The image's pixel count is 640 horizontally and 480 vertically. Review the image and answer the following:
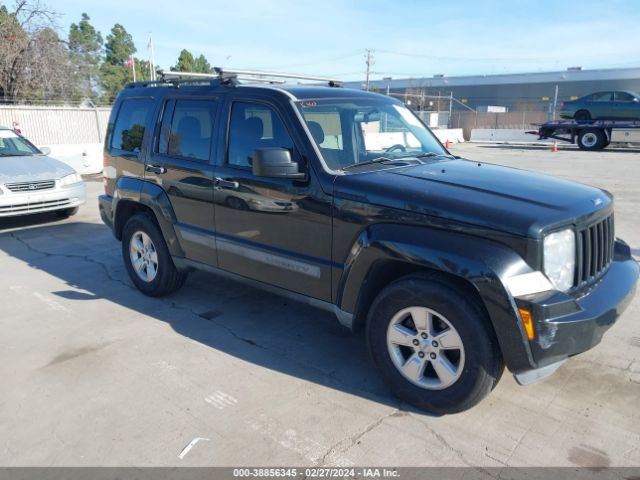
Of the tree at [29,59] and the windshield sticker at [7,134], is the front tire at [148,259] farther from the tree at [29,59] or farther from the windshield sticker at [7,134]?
the tree at [29,59]

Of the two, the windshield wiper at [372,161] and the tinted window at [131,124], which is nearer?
the windshield wiper at [372,161]

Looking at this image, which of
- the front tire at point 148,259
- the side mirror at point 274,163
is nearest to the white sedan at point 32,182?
the front tire at point 148,259

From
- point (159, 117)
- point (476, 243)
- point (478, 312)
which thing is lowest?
point (478, 312)

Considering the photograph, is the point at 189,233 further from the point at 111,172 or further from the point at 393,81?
the point at 393,81

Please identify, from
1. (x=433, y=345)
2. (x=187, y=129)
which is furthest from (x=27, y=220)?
(x=433, y=345)

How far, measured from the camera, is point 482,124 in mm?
42438

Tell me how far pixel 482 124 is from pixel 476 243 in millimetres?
42599

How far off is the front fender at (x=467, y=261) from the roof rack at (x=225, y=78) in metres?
2.06

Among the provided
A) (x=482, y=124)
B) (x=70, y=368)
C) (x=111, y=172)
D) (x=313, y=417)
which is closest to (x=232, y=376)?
(x=313, y=417)

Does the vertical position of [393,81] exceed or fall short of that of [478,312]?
it exceeds it

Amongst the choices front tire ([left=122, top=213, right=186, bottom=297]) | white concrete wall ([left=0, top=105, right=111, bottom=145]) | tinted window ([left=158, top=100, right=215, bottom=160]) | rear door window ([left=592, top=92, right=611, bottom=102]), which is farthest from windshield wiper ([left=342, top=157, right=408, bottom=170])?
rear door window ([left=592, top=92, right=611, bottom=102])

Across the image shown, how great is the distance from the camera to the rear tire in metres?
23.2

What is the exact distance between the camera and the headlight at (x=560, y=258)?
2.83 metres

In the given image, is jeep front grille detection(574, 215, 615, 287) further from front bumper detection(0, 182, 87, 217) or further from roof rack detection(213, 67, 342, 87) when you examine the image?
front bumper detection(0, 182, 87, 217)
